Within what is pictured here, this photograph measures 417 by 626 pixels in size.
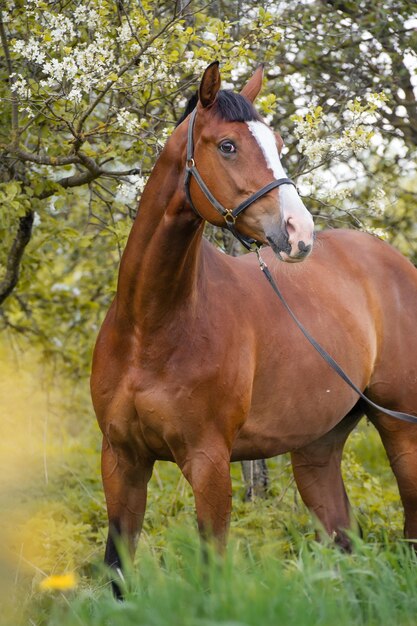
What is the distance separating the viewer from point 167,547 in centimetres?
333

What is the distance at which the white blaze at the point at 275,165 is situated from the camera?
127 inches

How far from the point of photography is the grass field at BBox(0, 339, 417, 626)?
273 centimetres

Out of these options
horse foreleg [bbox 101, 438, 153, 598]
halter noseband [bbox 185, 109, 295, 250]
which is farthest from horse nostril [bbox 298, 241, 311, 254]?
horse foreleg [bbox 101, 438, 153, 598]

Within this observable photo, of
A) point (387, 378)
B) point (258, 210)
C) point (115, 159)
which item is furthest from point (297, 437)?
point (115, 159)

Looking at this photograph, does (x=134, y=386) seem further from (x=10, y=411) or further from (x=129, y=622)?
(x=10, y=411)

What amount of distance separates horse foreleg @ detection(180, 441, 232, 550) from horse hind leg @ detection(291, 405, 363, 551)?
146 cm

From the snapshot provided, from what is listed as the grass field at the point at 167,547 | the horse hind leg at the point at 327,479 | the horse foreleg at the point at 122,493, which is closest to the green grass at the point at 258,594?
the grass field at the point at 167,547

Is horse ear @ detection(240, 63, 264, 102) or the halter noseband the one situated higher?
horse ear @ detection(240, 63, 264, 102)

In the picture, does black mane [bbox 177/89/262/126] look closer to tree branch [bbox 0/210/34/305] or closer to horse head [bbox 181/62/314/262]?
horse head [bbox 181/62/314/262]

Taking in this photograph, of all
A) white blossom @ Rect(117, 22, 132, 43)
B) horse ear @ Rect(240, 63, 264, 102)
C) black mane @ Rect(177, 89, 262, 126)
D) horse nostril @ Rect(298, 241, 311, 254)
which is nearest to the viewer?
horse nostril @ Rect(298, 241, 311, 254)

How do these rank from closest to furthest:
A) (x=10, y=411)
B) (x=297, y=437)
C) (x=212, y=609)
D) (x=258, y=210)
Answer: (x=212, y=609), (x=258, y=210), (x=297, y=437), (x=10, y=411)

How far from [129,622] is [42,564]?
2368mm

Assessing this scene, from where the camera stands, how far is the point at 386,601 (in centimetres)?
290

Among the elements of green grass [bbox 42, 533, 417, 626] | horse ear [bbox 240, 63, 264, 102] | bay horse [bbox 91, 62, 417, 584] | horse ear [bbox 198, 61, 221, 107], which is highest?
horse ear [bbox 240, 63, 264, 102]
